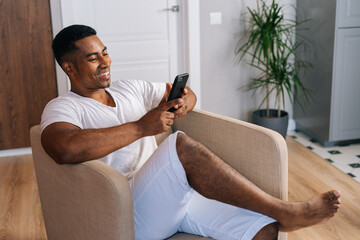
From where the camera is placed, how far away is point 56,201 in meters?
1.75

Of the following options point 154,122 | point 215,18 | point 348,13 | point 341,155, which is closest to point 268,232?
point 154,122

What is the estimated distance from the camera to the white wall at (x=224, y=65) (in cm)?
363

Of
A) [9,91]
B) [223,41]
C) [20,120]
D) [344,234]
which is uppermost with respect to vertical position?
[223,41]

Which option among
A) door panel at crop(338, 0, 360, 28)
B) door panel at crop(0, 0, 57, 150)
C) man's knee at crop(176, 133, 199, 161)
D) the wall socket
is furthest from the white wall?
man's knee at crop(176, 133, 199, 161)

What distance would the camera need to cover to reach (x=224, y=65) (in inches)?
148

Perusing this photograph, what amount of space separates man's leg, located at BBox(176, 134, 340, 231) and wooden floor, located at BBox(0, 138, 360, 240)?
702mm

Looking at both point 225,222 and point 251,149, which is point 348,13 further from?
point 225,222

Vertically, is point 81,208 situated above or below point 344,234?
above

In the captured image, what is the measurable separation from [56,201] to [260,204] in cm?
Answer: 79

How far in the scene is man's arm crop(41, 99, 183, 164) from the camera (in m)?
1.55

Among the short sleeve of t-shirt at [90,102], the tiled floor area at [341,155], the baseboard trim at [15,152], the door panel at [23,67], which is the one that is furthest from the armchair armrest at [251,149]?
the baseboard trim at [15,152]

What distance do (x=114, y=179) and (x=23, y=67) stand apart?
2.34m

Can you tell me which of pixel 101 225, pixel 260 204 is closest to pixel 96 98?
pixel 101 225

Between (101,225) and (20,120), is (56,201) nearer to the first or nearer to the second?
(101,225)
